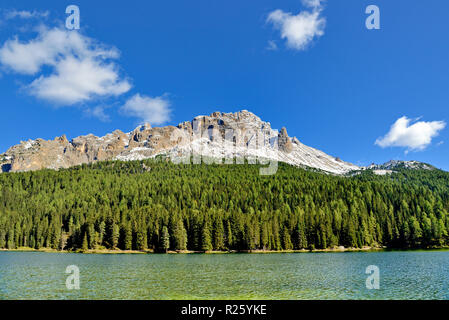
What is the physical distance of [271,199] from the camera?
176500mm

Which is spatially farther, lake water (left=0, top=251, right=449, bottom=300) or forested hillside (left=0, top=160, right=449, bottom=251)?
forested hillside (left=0, top=160, right=449, bottom=251)

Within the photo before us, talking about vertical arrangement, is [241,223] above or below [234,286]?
above

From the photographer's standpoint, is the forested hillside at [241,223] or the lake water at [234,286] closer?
the lake water at [234,286]

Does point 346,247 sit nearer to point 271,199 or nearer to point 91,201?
point 271,199

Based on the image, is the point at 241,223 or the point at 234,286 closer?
the point at 234,286

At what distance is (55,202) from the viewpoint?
183 metres
